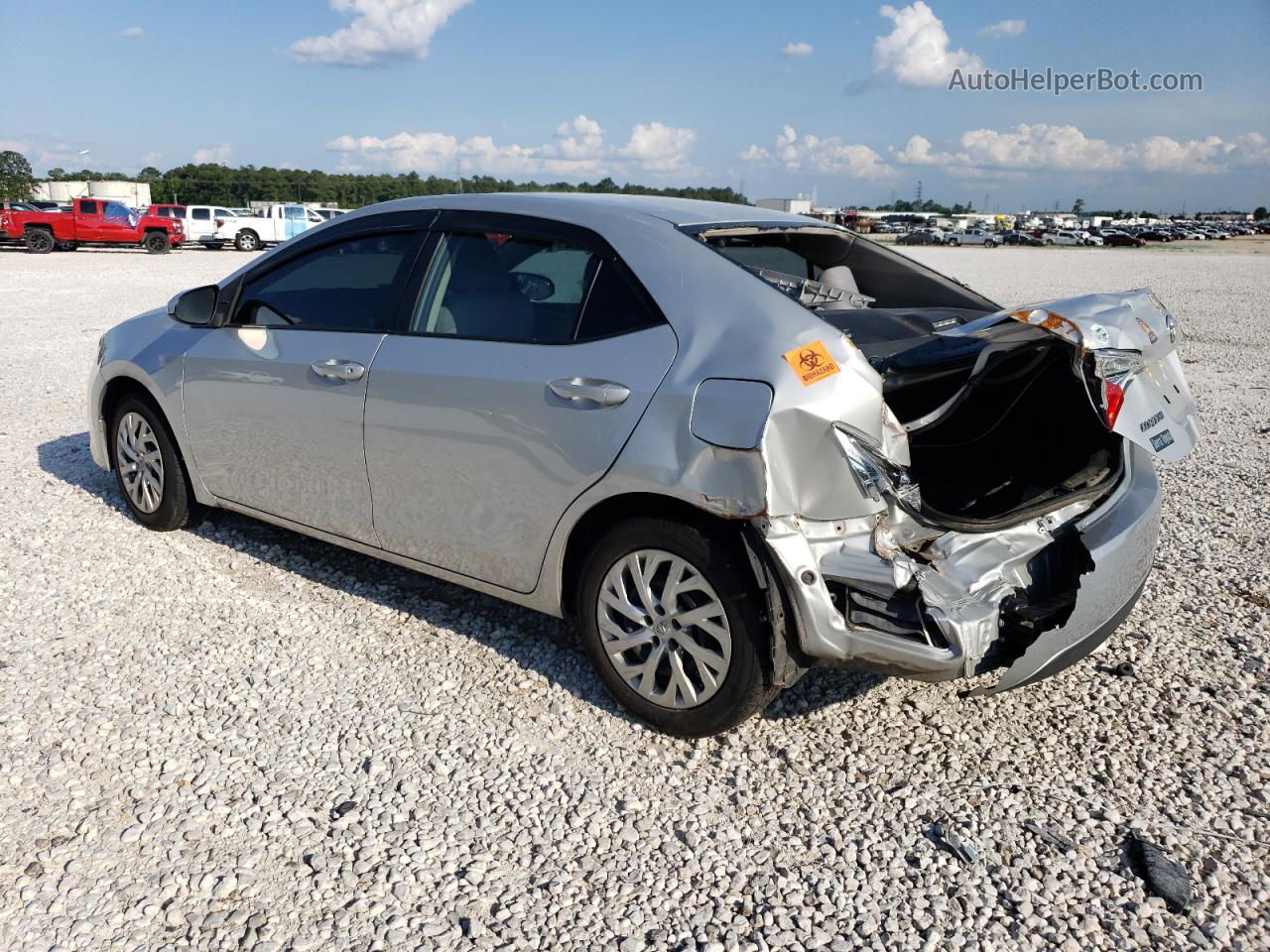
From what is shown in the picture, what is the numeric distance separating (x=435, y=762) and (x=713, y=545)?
1120 mm

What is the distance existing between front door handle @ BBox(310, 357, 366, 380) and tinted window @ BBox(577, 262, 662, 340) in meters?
1.03

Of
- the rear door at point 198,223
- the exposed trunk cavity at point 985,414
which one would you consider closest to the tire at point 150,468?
the exposed trunk cavity at point 985,414

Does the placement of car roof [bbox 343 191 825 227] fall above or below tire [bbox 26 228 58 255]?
above

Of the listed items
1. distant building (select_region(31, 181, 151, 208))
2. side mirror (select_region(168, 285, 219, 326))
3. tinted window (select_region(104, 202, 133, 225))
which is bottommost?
side mirror (select_region(168, 285, 219, 326))

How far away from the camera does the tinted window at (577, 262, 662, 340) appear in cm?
325

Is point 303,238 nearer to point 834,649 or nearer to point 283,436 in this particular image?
point 283,436

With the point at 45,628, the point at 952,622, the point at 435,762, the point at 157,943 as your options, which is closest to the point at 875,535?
the point at 952,622

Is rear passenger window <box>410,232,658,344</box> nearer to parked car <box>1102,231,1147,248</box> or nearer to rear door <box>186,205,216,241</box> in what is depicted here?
rear door <box>186,205,216,241</box>

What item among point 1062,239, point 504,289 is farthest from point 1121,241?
point 504,289

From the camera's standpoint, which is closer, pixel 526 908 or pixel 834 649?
pixel 526 908

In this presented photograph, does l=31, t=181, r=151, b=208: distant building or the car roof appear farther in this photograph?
l=31, t=181, r=151, b=208: distant building

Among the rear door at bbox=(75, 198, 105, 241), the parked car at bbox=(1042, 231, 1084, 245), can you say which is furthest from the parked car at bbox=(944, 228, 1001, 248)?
the rear door at bbox=(75, 198, 105, 241)

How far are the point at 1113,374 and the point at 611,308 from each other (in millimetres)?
1573

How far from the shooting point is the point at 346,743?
327 centimetres
